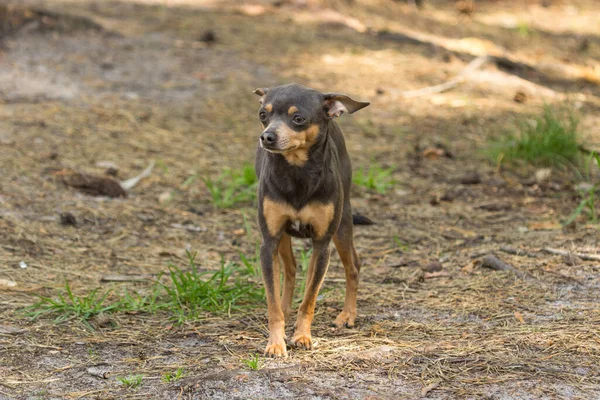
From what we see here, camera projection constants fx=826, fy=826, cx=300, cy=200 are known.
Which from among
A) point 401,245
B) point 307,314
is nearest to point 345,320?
point 307,314

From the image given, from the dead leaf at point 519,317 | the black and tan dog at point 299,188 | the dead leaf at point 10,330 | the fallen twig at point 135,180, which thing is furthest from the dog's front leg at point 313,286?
the fallen twig at point 135,180

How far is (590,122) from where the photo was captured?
327 inches

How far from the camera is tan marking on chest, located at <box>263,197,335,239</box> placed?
4.18 meters

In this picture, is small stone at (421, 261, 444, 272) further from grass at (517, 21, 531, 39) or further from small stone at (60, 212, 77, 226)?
grass at (517, 21, 531, 39)

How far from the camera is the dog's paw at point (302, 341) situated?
4152 millimetres

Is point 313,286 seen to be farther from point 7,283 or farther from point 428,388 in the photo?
point 7,283

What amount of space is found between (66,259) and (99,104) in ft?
10.2

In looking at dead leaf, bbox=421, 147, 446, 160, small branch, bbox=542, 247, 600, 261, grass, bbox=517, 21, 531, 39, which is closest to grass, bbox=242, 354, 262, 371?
small branch, bbox=542, 247, 600, 261

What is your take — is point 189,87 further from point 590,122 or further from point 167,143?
point 590,122

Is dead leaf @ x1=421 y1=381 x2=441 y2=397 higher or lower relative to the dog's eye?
lower

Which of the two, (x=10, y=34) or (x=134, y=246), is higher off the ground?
(x=10, y=34)

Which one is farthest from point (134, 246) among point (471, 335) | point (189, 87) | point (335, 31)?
point (335, 31)

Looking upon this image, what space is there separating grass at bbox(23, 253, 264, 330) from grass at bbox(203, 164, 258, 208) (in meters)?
1.57

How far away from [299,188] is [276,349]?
0.81 metres
